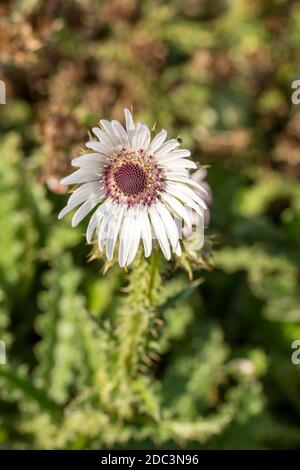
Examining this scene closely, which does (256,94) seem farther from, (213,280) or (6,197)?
(6,197)

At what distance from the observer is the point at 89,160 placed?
81.4 inches

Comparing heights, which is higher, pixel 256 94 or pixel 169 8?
pixel 169 8

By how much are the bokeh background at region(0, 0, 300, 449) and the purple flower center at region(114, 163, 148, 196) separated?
0.98ft

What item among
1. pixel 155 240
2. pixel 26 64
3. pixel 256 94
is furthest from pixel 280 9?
pixel 155 240

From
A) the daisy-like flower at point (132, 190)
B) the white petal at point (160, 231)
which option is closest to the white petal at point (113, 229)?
the daisy-like flower at point (132, 190)

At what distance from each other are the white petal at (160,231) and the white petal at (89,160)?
237 mm

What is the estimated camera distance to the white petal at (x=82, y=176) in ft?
6.66

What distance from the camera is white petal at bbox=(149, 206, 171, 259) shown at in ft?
6.66

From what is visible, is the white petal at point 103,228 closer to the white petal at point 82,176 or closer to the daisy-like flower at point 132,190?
the daisy-like flower at point 132,190

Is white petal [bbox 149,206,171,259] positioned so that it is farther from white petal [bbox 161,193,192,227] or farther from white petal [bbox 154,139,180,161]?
white petal [bbox 154,139,180,161]

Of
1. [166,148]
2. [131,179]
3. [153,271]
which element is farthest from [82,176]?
[153,271]

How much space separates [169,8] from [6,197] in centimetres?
217

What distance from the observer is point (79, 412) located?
2902 mm

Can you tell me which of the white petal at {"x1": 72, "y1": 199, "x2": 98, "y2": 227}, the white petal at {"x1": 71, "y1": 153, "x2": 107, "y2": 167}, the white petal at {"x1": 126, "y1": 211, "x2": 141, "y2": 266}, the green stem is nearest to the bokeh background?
the green stem
